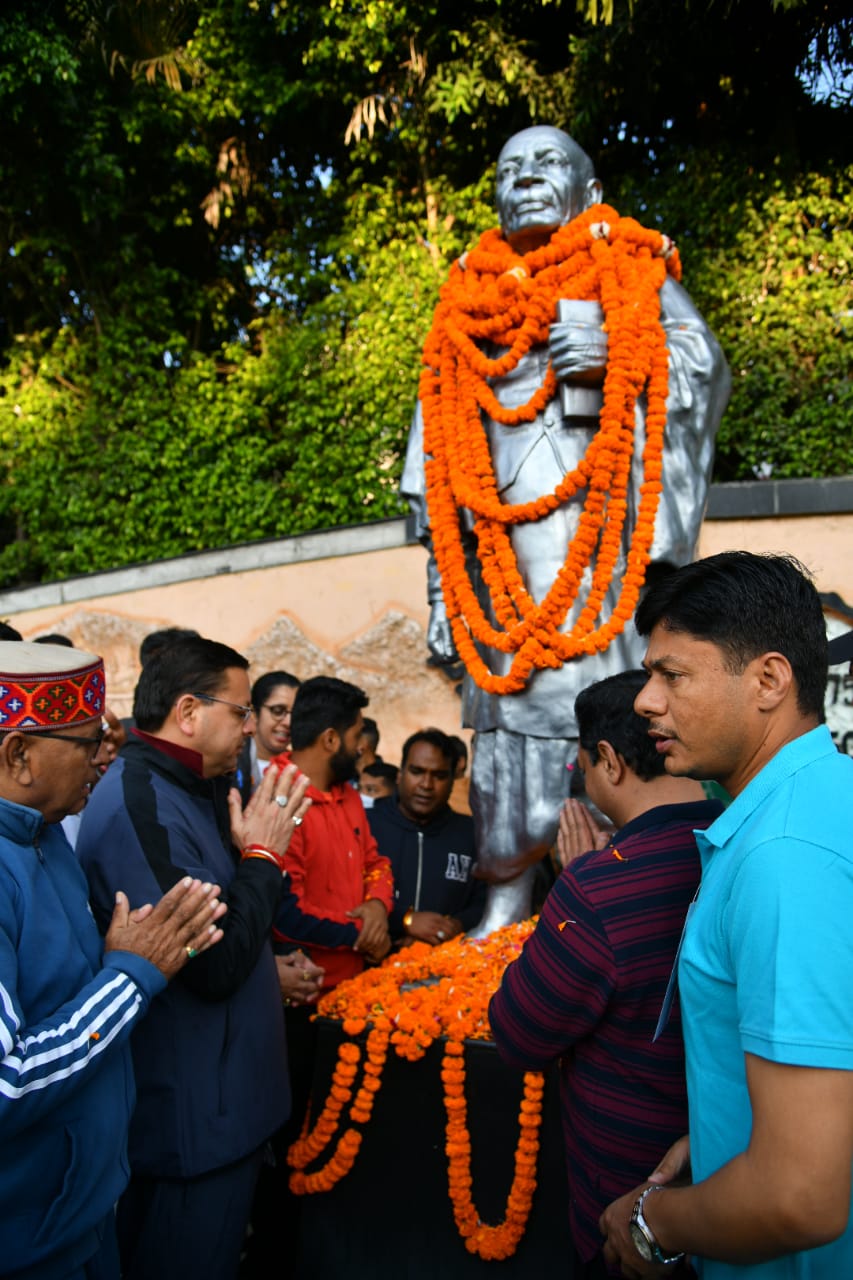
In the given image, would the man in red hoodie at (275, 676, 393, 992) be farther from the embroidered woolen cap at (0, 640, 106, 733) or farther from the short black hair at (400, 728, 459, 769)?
the embroidered woolen cap at (0, 640, 106, 733)

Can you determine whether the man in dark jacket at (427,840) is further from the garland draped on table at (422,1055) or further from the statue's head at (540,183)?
the statue's head at (540,183)

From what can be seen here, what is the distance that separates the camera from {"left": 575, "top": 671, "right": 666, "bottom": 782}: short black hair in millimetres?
2014

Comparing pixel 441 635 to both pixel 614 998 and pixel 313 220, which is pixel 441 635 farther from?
pixel 313 220

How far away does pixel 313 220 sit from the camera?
33.4 feet

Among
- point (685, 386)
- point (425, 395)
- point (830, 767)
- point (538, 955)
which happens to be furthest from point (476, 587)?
point (830, 767)

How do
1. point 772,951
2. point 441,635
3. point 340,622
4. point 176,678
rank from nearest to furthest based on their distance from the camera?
point 772,951 → point 176,678 → point 441,635 → point 340,622

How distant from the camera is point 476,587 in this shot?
3.94 metres

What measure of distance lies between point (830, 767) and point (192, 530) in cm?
820

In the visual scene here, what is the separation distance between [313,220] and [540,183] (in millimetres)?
6993

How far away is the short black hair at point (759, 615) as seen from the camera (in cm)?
144

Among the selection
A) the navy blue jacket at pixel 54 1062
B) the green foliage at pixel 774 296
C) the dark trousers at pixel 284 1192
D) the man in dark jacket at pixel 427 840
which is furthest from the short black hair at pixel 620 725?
the green foliage at pixel 774 296

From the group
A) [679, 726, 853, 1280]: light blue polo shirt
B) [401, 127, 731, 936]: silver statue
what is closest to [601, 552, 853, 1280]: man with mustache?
[679, 726, 853, 1280]: light blue polo shirt

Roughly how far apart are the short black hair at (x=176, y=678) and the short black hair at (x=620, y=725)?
2.91ft

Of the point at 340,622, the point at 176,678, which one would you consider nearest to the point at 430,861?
the point at 176,678
